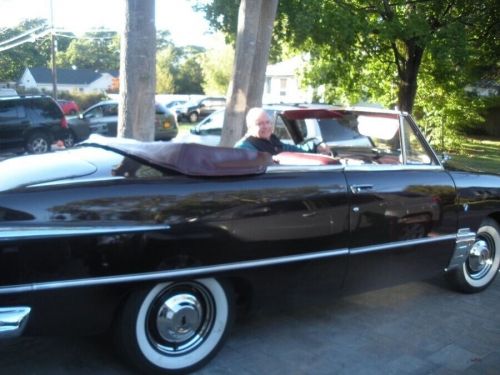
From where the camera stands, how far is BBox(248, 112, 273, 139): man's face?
15.3 feet

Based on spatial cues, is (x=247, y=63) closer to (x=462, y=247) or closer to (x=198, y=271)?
(x=462, y=247)

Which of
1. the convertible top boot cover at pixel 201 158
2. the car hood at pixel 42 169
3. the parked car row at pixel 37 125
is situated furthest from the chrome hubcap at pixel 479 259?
the parked car row at pixel 37 125

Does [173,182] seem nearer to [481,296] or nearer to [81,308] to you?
[81,308]

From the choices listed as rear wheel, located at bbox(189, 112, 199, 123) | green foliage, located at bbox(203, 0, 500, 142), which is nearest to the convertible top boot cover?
green foliage, located at bbox(203, 0, 500, 142)

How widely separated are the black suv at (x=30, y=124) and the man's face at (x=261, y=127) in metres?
11.6

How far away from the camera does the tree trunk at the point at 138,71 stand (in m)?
5.43

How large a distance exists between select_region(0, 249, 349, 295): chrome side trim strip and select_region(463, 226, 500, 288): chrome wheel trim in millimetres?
1670

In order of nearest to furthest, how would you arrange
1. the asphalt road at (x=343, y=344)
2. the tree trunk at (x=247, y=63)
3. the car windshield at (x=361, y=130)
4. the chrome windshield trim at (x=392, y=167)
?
1. the asphalt road at (x=343, y=344)
2. the chrome windshield trim at (x=392, y=167)
3. the car windshield at (x=361, y=130)
4. the tree trunk at (x=247, y=63)

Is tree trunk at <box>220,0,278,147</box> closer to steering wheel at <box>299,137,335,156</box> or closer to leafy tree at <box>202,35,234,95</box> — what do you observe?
steering wheel at <box>299,137,335,156</box>

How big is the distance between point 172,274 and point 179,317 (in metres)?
0.30

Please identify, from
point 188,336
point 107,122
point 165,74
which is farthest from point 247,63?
point 165,74

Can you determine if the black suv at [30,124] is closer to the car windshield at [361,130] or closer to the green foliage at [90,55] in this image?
the car windshield at [361,130]

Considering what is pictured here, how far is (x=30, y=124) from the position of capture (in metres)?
15.4

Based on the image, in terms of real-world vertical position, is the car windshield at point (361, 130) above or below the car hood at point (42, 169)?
above
